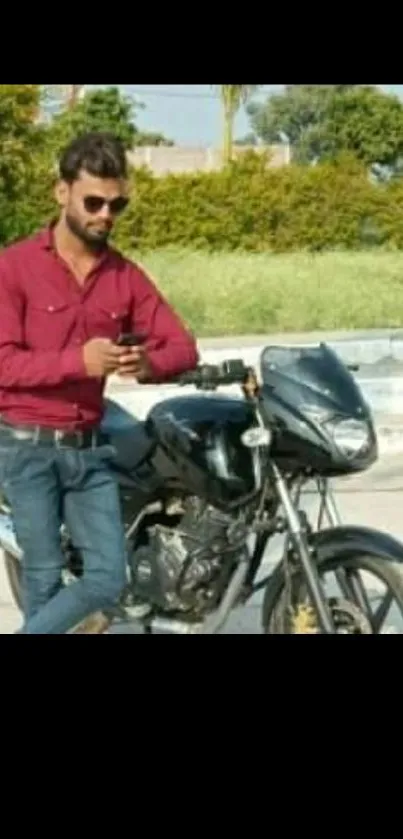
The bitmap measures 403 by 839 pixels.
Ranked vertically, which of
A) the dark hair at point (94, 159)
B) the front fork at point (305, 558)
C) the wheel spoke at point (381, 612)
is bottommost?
the wheel spoke at point (381, 612)

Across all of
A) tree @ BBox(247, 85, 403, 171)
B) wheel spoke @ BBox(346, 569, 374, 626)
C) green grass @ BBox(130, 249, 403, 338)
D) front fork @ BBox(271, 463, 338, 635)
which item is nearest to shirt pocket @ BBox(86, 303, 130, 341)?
front fork @ BBox(271, 463, 338, 635)

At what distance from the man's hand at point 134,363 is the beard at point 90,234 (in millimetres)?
287

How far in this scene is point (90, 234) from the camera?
399cm

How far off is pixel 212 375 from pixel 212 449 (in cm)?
24

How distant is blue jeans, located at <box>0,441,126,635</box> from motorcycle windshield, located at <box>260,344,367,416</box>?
0.46 metres

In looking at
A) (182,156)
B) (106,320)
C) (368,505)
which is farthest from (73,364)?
(182,156)

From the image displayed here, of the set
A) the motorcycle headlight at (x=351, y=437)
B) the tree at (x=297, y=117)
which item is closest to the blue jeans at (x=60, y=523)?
the motorcycle headlight at (x=351, y=437)

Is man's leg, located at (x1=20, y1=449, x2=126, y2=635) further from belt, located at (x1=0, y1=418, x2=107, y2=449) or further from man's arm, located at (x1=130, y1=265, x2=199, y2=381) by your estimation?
man's arm, located at (x1=130, y1=265, x2=199, y2=381)

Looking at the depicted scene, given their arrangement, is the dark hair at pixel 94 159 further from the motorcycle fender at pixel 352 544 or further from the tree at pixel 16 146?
the tree at pixel 16 146

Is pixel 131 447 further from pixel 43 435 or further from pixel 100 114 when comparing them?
pixel 100 114

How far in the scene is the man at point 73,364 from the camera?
3939mm

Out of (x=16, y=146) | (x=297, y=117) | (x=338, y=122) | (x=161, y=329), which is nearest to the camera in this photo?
(x=161, y=329)
